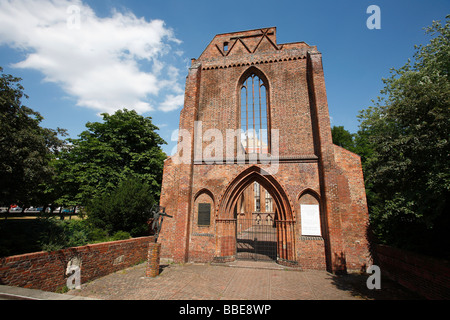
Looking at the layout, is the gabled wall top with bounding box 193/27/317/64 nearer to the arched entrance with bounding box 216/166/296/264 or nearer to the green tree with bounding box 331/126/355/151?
the arched entrance with bounding box 216/166/296/264

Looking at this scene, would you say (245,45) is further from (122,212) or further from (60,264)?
(60,264)

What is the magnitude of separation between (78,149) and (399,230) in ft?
65.7

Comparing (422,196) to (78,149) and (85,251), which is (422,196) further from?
(78,149)

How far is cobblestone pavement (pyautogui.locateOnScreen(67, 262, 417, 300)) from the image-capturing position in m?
6.12

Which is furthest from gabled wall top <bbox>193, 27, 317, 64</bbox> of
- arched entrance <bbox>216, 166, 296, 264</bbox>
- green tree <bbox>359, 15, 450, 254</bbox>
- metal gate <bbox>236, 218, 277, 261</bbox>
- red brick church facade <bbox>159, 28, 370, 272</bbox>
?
metal gate <bbox>236, 218, 277, 261</bbox>

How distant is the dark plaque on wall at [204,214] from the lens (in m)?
10.8

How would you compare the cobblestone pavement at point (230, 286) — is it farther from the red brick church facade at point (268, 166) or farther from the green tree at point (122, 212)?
the green tree at point (122, 212)

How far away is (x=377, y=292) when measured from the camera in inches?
263

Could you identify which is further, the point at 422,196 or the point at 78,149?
the point at 78,149

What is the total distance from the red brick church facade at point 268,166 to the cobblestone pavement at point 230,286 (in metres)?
1.23

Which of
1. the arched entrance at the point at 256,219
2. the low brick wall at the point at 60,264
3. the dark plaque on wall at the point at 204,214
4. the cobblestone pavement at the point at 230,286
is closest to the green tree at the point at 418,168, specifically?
the cobblestone pavement at the point at 230,286

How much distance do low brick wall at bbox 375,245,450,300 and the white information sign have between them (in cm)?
253
